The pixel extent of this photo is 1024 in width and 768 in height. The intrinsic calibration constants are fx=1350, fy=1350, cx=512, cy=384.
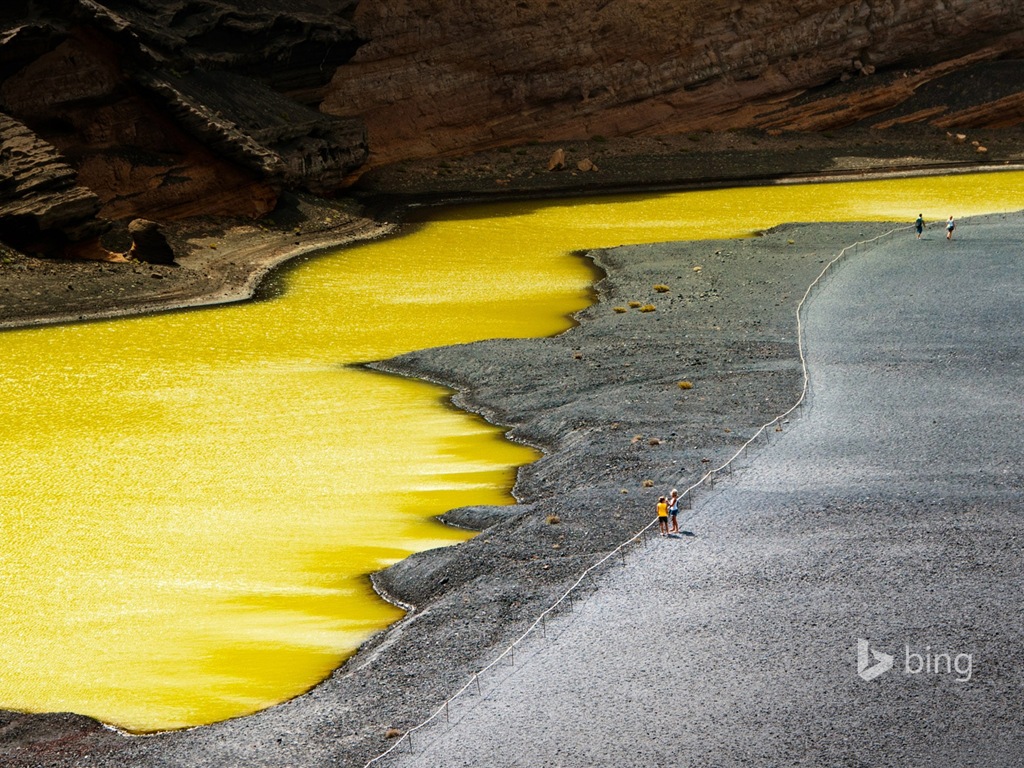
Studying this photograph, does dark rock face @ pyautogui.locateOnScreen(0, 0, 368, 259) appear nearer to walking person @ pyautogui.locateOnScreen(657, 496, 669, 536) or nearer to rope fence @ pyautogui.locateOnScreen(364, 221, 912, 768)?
rope fence @ pyautogui.locateOnScreen(364, 221, 912, 768)

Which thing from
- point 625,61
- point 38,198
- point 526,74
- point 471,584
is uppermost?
point 625,61

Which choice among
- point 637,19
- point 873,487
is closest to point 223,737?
point 873,487

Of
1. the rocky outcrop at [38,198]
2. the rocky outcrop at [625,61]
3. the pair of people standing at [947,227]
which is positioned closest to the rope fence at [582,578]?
the pair of people standing at [947,227]

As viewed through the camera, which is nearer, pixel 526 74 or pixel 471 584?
pixel 471 584

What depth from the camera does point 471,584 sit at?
738 inches

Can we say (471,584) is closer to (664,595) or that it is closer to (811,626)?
(664,595)

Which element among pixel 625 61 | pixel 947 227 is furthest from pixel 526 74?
pixel 947 227

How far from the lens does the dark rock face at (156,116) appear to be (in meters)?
47.5

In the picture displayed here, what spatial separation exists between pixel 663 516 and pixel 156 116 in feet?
132

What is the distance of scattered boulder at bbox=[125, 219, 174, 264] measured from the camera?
1818 inches

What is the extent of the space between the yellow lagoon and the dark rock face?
8683mm

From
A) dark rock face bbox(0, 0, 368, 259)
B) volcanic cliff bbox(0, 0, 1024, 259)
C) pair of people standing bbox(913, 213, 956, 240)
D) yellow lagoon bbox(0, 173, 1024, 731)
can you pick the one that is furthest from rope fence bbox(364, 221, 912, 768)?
volcanic cliff bbox(0, 0, 1024, 259)

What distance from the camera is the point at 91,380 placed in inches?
1304

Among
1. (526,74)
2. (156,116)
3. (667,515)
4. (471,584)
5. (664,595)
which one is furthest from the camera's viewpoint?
(526,74)
